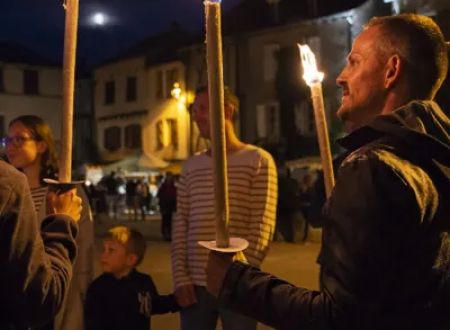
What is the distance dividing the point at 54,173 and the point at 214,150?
204 centimetres

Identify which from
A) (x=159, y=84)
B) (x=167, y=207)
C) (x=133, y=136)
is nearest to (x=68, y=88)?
(x=167, y=207)

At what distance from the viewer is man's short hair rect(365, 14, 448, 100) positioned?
81.2 inches

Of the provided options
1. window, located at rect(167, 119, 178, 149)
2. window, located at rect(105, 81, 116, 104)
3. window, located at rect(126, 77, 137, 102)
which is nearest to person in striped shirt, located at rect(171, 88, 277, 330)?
window, located at rect(167, 119, 178, 149)

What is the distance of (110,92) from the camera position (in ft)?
154

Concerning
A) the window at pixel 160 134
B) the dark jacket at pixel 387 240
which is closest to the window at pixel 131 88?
the window at pixel 160 134

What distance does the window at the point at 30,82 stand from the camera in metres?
49.3

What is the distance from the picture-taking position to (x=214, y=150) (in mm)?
2072

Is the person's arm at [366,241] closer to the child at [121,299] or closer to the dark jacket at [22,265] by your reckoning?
the dark jacket at [22,265]

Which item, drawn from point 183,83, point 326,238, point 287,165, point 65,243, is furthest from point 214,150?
point 183,83

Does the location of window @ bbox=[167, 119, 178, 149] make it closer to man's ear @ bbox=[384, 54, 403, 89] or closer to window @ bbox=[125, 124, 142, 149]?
window @ bbox=[125, 124, 142, 149]

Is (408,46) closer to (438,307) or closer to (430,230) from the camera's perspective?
(430,230)

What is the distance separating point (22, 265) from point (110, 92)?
150 ft

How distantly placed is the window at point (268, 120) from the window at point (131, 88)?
11.6m

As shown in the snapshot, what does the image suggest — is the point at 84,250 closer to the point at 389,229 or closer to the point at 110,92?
the point at 389,229
